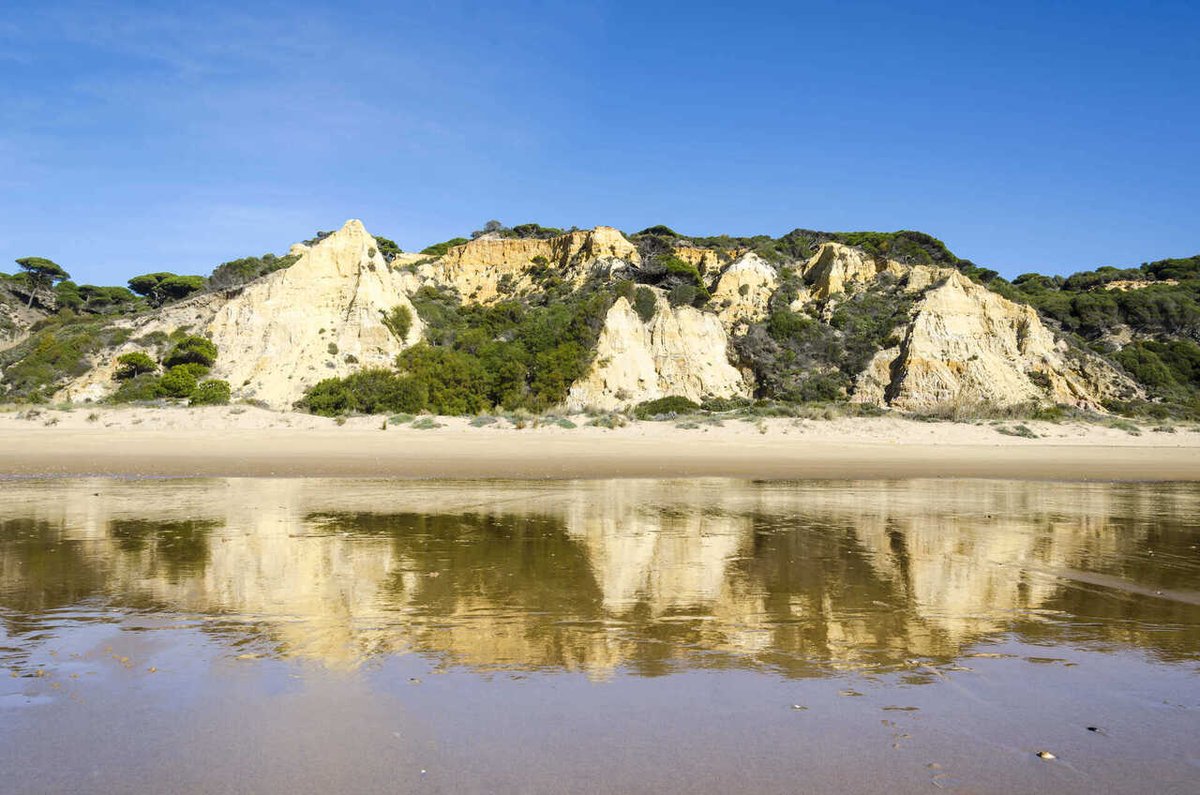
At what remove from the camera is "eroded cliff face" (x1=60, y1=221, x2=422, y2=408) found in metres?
34.4

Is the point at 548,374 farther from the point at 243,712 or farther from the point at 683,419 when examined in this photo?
the point at 243,712

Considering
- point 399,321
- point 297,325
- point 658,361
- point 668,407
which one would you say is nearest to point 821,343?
point 658,361

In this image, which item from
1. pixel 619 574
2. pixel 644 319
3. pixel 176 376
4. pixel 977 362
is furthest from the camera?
pixel 644 319

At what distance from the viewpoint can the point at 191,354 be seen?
3547cm

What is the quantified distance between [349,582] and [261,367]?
3140 centimetres

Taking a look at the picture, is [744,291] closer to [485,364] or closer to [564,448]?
[485,364]

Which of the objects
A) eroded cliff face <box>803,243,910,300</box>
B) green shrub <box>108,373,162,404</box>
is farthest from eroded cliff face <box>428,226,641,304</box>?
green shrub <box>108,373,162,404</box>

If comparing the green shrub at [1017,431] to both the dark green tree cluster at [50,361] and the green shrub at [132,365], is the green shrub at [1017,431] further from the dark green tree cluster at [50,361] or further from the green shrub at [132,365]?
the dark green tree cluster at [50,361]

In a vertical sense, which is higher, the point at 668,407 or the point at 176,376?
the point at 176,376

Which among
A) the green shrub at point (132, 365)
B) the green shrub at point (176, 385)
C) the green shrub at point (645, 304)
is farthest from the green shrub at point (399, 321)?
the green shrub at point (645, 304)

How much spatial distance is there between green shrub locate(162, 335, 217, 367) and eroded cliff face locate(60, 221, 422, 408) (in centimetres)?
52

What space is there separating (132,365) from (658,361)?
958 inches

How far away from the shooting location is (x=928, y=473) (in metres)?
17.8

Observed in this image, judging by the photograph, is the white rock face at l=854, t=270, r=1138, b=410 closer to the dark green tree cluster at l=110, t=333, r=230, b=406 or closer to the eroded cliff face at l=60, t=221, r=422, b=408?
the eroded cliff face at l=60, t=221, r=422, b=408
